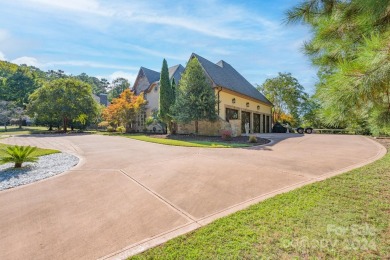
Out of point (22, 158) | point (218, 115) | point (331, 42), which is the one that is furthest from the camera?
point (218, 115)

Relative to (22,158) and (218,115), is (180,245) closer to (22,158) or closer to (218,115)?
(22,158)

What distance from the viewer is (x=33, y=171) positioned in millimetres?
6590

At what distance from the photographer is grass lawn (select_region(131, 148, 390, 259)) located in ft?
7.70

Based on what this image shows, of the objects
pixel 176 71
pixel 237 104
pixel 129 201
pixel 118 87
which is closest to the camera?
pixel 129 201

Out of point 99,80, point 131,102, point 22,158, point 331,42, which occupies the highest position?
point 99,80

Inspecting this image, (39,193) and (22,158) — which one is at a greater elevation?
(22,158)

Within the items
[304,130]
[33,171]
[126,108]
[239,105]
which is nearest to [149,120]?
[126,108]

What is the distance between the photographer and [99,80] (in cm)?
9769

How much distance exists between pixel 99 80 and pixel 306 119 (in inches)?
3766

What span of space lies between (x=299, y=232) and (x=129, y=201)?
310cm

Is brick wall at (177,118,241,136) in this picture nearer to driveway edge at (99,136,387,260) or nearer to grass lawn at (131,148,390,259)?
driveway edge at (99,136,387,260)

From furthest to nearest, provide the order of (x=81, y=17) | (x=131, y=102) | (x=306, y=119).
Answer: (x=306, y=119) → (x=131, y=102) → (x=81, y=17)

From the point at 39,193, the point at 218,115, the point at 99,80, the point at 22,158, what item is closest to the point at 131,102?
the point at 218,115

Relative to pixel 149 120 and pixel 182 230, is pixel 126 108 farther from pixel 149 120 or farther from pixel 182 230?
pixel 182 230
